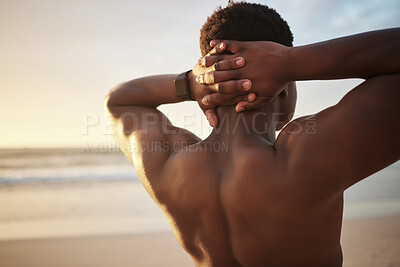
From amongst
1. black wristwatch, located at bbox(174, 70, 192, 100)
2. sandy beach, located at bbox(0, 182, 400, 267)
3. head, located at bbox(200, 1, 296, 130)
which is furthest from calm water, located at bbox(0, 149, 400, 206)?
black wristwatch, located at bbox(174, 70, 192, 100)

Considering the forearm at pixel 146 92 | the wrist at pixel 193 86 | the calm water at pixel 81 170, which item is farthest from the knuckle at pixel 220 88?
the calm water at pixel 81 170

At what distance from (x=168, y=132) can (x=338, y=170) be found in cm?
74

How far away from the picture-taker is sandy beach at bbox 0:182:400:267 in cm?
370

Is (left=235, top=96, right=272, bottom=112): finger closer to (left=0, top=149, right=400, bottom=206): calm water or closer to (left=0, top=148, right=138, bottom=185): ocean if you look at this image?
(left=0, top=149, right=400, bottom=206): calm water

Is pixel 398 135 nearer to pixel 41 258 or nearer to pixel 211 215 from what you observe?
pixel 211 215

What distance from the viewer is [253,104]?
47.9 inches

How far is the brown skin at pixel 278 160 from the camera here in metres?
0.98

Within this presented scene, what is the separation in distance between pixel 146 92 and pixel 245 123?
25.2 inches

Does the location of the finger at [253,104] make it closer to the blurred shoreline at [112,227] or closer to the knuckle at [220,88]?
the knuckle at [220,88]

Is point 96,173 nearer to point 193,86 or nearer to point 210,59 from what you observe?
point 193,86

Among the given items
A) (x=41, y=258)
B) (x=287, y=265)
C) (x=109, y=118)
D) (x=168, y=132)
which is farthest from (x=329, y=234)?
(x=41, y=258)

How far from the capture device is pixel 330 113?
102cm

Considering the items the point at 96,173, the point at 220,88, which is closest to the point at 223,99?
the point at 220,88

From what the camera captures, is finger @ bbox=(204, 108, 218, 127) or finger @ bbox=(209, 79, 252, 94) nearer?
finger @ bbox=(209, 79, 252, 94)
